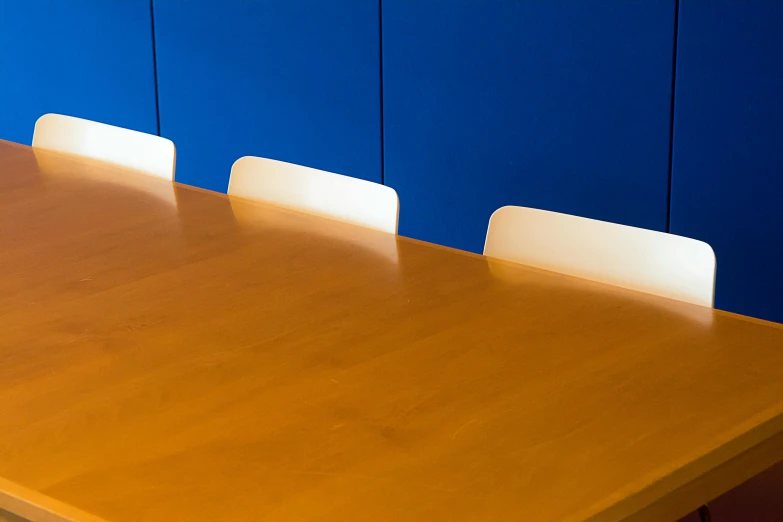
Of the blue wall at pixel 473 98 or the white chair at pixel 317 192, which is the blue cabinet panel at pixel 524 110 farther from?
the white chair at pixel 317 192

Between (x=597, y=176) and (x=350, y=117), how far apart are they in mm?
920

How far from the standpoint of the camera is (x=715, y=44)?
281cm

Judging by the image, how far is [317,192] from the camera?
7.57ft

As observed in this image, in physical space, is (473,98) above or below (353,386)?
above

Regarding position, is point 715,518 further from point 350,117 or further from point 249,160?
point 350,117

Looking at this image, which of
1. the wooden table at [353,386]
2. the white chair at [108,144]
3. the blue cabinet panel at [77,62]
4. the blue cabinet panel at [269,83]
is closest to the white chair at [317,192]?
the wooden table at [353,386]

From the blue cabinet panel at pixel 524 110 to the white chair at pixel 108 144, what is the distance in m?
1.07

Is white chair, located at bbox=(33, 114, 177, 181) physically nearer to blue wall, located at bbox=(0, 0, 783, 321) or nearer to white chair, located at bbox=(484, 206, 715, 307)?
white chair, located at bbox=(484, 206, 715, 307)

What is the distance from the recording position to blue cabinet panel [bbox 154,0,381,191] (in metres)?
3.61

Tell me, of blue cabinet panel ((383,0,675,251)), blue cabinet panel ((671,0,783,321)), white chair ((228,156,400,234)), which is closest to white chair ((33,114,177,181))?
white chair ((228,156,400,234))

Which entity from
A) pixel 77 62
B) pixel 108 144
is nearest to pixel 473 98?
pixel 108 144

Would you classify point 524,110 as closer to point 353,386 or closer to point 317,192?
point 317,192

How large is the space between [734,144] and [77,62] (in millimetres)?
2682

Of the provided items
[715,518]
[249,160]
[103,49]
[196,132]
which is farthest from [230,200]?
[103,49]
